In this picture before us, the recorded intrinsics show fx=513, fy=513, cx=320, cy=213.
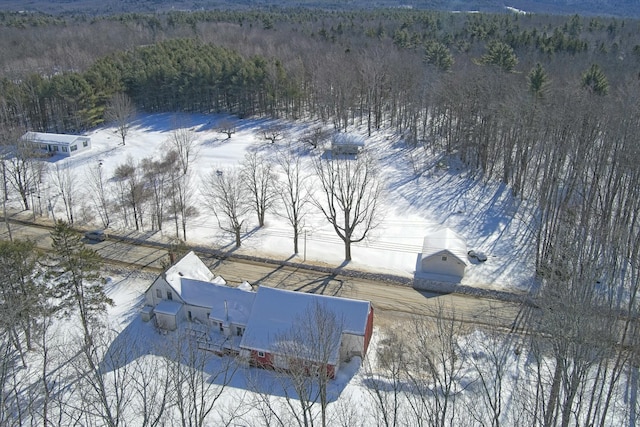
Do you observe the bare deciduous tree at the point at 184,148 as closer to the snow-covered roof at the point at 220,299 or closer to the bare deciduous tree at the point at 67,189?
the bare deciduous tree at the point at 67,189

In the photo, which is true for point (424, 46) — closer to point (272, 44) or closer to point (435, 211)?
point (272, 44)

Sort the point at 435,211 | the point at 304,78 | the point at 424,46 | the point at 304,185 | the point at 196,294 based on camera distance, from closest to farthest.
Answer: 1. the point at 196,294
2. the point at 435,211
3. the point at 304,185
4. the point at 304,78
5. the point at 424,46

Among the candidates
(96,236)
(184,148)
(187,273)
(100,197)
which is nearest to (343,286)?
(187,273)

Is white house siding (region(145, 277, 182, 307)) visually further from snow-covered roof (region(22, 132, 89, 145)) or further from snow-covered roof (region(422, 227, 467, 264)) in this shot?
snow-covered roof (region(22, 132, 89, 145))

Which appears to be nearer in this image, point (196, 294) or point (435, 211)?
point (196, 294)

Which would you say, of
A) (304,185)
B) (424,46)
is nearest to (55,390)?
(304,185)

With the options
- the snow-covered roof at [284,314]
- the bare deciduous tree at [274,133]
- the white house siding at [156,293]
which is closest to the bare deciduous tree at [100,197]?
the white house siding at [156,293]
